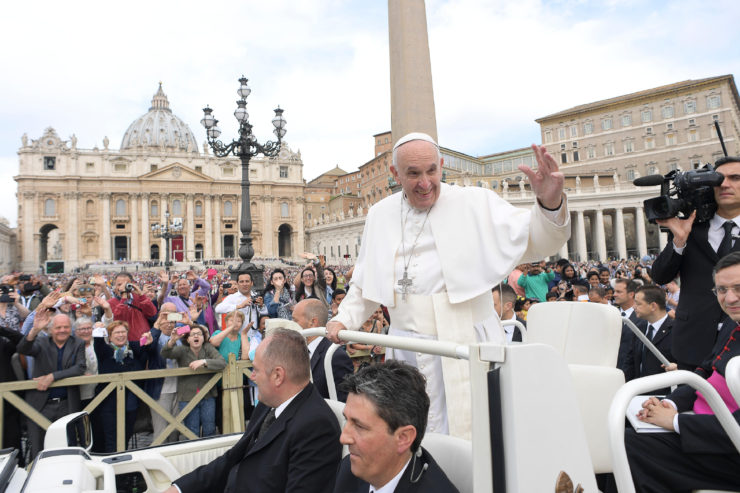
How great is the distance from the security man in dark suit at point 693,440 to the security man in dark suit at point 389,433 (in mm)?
987

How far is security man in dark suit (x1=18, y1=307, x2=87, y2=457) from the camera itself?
160 inches

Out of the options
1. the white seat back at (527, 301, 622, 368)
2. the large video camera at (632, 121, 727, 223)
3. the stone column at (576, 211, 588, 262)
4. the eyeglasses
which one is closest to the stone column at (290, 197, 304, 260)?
the stone column at (576, 211, 588, 262)

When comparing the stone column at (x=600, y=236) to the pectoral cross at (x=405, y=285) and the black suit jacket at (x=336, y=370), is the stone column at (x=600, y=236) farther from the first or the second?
the pectoral cross at (x=405, y=285)

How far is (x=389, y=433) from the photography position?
156 centimetres

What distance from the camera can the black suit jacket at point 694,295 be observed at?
2537 mm

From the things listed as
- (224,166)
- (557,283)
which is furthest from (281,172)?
(557,283)

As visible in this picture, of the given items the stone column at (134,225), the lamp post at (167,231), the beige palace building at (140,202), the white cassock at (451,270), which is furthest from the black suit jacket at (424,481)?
the stone column at (134,225)

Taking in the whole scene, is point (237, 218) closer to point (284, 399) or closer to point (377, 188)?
point (377, 188)

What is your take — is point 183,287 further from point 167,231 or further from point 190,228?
point 190,228

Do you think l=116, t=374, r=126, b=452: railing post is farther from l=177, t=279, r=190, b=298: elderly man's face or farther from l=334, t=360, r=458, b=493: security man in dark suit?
l=177, t=279, r=190, b=298: elderly man's face

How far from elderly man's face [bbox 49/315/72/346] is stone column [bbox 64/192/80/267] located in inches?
2821

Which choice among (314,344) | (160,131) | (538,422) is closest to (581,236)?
(314,344)

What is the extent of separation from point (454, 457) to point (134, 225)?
251 feet

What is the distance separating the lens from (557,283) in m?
9.62
